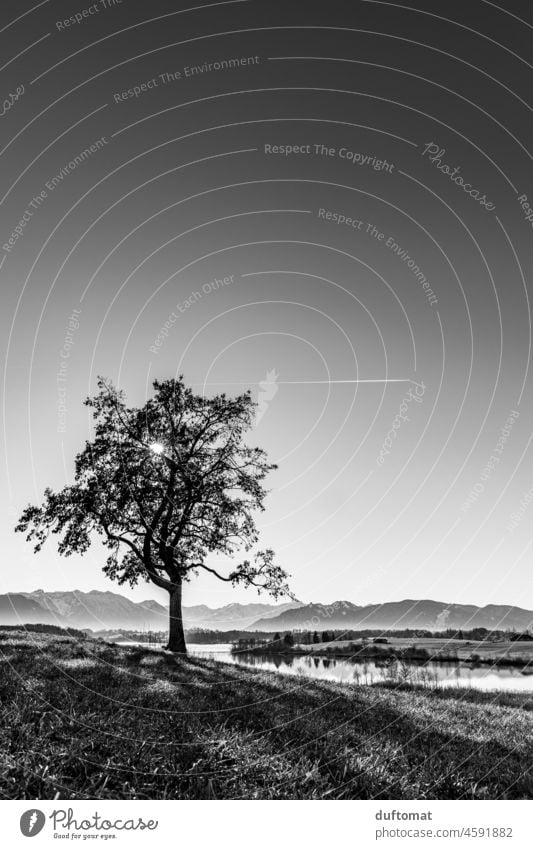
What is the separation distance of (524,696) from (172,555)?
1855 centimetres

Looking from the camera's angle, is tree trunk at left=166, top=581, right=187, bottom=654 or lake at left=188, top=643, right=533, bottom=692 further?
tree trunk at left=166, top=581, right=187, bottom=654

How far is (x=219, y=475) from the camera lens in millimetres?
28312

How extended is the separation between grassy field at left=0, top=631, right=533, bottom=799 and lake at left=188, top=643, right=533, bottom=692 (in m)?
6.26

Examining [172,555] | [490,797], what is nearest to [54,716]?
[490,797]

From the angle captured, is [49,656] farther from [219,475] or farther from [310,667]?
[219,475]
